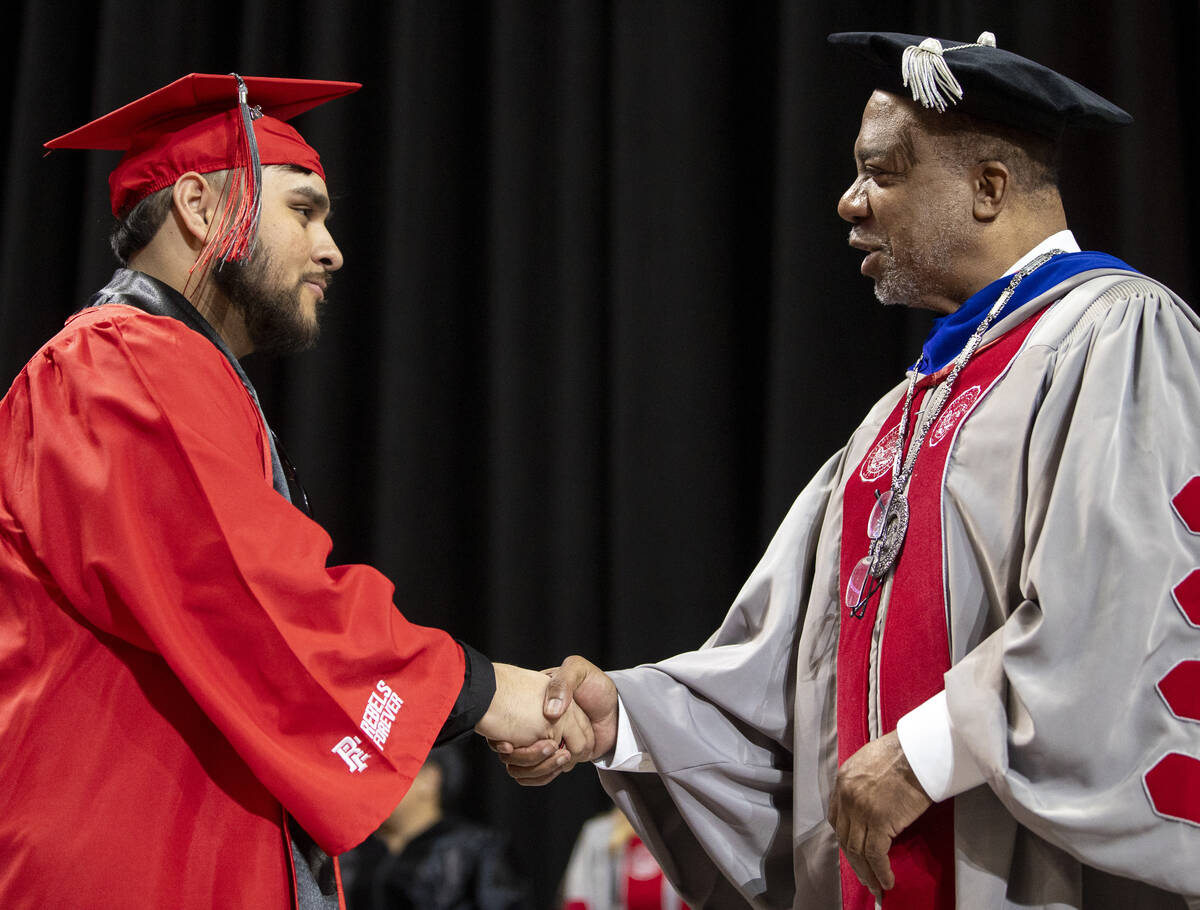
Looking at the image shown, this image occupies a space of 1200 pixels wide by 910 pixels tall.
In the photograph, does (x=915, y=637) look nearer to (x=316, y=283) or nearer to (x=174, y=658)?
(x=174, y=658)

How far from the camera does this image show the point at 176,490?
4.49 ft

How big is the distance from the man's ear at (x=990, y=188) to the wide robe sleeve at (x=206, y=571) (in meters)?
0.97

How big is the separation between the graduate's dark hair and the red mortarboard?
1cm

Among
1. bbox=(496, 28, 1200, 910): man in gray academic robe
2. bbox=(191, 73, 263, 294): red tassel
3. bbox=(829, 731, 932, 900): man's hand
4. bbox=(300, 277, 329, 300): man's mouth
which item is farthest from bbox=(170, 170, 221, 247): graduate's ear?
bbox=(829, 731, 932, 900): man's hand

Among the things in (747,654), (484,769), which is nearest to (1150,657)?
(747,654)

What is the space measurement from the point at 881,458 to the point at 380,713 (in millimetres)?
757

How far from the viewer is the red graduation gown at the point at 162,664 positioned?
1.30 meters

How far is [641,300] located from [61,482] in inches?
72.4

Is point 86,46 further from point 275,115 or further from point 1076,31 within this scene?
point 1076,31

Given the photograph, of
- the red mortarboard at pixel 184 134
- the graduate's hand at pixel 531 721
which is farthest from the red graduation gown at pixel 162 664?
the red mortarboard at pixel 184 134

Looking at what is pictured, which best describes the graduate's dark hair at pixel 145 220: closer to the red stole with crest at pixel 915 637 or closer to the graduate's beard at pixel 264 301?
the graduate's beard at pixel 264 301

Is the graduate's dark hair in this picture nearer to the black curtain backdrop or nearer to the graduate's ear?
the graduate's ear

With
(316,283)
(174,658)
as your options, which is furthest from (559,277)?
(174,658)

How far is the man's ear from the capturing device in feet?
5.40
